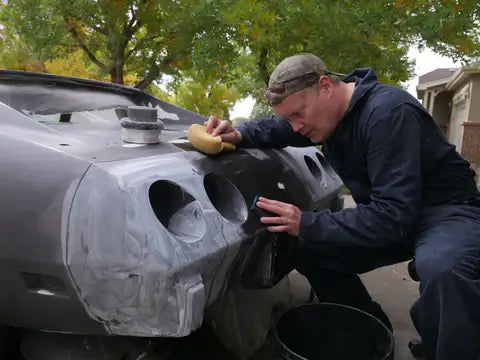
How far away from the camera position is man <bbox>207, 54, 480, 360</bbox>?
1.58 meters

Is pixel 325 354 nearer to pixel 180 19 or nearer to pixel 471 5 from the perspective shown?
pixel 471 5

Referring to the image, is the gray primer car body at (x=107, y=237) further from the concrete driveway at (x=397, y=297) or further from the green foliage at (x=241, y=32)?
the green foliage at (x=241, y=32)

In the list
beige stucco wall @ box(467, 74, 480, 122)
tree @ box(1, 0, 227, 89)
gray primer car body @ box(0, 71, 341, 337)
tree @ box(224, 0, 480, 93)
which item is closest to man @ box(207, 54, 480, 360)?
gray primer car body @ box(0, 71, 341, 337)

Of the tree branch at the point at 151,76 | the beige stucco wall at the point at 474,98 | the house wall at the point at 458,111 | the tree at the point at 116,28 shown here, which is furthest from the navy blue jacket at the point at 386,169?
the house wall at the point at 458,111

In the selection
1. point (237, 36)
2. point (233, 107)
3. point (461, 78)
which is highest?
point (237, 36)

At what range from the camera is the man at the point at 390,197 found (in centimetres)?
158

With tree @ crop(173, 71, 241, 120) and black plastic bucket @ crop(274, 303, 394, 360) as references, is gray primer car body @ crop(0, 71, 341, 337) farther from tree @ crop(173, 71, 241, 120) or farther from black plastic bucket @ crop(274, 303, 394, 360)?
tree @ crop(173, 71, 241, 120)

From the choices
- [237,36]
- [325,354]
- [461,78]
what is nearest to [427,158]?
[325,354]

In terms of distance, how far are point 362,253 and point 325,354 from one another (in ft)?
1.62

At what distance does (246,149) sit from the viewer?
215 centimetres

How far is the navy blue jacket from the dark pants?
0.34 ft

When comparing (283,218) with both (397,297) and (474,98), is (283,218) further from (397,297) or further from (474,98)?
(474,98)

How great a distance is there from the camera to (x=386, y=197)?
1676 mm

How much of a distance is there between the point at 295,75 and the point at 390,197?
61 centimetres
